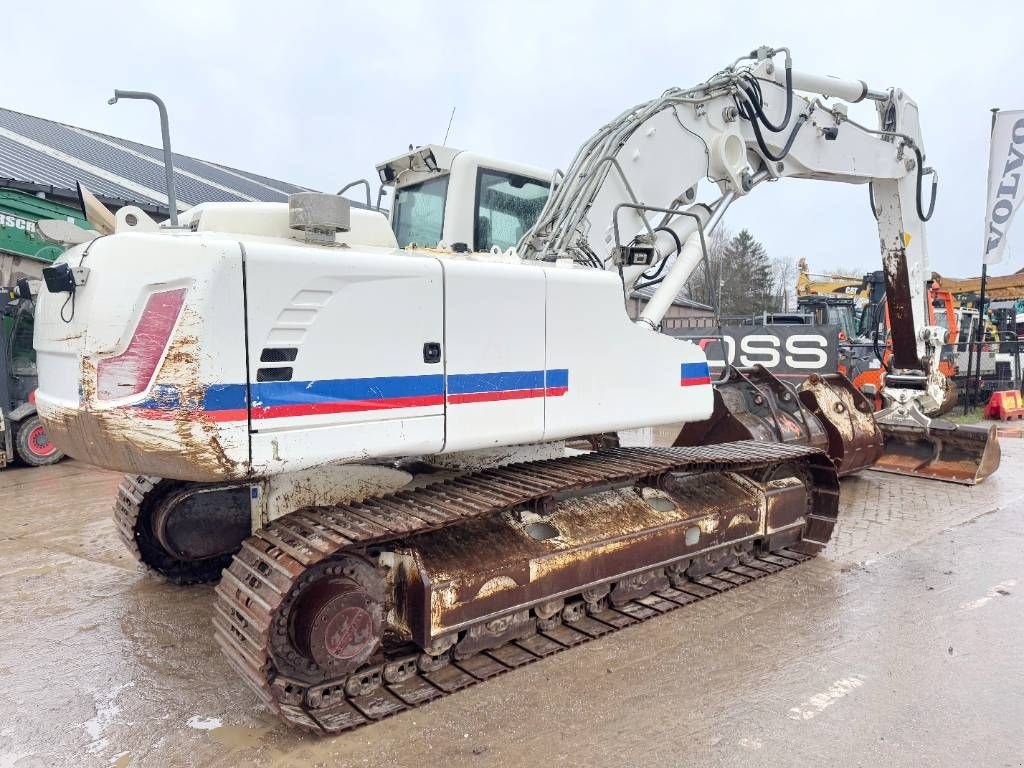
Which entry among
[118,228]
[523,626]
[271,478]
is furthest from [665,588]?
[118,228]

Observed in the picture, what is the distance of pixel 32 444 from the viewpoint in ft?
32.6

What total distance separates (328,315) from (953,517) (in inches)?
242

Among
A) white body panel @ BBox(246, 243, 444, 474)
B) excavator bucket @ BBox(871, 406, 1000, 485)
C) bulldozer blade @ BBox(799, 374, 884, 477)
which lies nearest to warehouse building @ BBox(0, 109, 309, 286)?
white body panel @ BBox(246, 243, 444, 474)

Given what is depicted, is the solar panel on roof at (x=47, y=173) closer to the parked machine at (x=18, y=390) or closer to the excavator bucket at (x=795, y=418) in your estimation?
the parked machine at (x=18, y=390)

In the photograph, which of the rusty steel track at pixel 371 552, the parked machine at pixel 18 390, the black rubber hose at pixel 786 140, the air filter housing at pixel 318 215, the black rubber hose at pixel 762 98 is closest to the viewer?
the rusty steel track at pixel 371 552

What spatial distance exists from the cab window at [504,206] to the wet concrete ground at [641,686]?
2.47 metres

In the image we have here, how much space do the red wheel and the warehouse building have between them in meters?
2.57

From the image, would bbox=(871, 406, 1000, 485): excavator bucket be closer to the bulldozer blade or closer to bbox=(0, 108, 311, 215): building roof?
the bulldozer blade

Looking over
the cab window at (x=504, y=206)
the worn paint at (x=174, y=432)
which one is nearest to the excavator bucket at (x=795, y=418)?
the cab window at (x=504, y=206)

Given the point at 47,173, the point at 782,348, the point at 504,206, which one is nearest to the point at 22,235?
the point at 47,173

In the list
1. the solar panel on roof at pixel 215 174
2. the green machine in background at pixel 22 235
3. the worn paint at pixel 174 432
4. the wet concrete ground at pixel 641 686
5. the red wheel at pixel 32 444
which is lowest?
the wet concrete ground at pixel 641 686

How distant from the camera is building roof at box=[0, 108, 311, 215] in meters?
14.1

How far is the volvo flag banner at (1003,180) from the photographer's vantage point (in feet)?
35.8

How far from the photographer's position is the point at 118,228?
3.33 m
